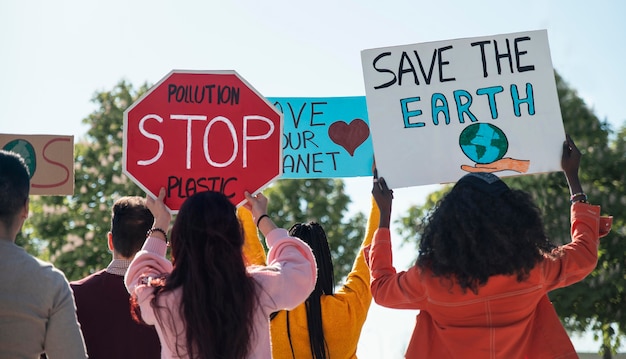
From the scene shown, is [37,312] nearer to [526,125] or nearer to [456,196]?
[456,196]

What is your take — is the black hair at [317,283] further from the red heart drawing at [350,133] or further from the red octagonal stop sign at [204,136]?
the red heart drawing at [350,133]

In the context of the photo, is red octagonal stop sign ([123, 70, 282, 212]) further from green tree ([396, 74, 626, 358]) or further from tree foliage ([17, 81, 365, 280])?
tree foliage ([17, 81, 365, 280])

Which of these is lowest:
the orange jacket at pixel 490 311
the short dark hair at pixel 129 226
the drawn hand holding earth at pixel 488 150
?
the orange jacket at pixel 490 311

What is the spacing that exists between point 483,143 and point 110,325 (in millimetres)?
2240

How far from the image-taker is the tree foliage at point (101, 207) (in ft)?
85.2

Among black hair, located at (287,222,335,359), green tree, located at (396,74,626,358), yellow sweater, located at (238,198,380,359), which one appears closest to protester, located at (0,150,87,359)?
yellow sweater, located at (238,198,380,359)

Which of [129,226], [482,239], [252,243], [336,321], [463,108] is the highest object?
[463,108]

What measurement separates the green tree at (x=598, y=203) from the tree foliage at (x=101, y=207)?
9183 millimetres

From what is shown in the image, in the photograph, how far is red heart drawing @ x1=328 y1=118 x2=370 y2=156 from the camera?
6320 mm

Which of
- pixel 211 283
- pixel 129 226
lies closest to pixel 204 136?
pixel 129 226

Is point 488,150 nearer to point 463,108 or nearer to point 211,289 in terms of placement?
point 463,108

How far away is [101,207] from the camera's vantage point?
2645 centimetres

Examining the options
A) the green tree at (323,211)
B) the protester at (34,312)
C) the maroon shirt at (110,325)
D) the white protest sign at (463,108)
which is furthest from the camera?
the green tree at (323,211)

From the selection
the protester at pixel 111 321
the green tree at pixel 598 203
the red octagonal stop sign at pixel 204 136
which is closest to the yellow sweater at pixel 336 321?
the red octagonal stop sign at pixel 204 136
